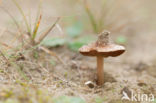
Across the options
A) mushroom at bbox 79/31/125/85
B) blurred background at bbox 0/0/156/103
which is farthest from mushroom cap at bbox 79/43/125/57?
blurred background at bbox 0/0/156/103

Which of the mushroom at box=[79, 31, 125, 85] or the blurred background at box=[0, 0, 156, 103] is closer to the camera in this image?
the mushroom at box=[79, 31, 125, 85]

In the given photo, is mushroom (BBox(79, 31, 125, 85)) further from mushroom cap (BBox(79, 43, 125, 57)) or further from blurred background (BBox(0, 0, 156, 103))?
blurred background (BBox(0, 0, 156, 103))

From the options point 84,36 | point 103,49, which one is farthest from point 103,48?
point 84,36

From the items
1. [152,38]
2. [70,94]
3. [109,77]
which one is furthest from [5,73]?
[152,38]

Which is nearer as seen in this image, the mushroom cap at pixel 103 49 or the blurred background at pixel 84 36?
the mushroom cap at pixel 103 49

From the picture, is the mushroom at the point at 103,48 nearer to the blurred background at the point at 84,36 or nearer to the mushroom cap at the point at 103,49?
the mushroom cap at the point at 103,49

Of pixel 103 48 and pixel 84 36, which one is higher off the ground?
pixel 84 36

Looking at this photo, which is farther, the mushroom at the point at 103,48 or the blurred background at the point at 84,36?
the blurred background at the point at 84,36

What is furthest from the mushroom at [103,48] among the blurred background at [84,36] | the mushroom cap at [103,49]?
the blurred background at [84,36]

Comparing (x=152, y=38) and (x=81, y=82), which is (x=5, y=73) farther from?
(x=152, y=38)

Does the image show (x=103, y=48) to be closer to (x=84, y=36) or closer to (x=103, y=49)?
(x=103, y=49)

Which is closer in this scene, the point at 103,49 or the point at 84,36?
the point at 103,49
